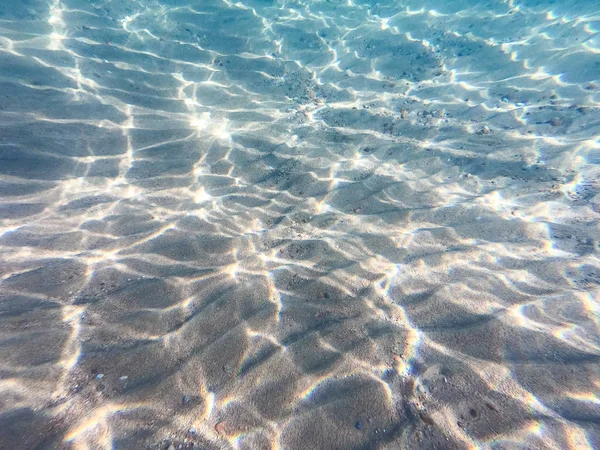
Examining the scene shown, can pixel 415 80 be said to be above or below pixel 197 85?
above

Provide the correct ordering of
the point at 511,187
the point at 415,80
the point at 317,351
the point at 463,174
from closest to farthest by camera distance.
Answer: the point at 317,351 → the point at 511,187 → the point at 463,174 → the point at 415,80

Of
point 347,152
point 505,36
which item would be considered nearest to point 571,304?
point 347,152

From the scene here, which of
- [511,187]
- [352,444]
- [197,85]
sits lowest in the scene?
[352,444]

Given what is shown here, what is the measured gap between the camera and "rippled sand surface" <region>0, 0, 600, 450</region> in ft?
7.30

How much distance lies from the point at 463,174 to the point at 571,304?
2876 millimetres

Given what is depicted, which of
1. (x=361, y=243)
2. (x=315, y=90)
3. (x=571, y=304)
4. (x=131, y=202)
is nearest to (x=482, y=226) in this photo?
(x=571, y=304)

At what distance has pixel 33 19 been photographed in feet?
25.6

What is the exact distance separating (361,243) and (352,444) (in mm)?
2303

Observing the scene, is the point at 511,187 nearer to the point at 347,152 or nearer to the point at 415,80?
the point at 347,152

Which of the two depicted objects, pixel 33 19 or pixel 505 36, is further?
pixel 505 36

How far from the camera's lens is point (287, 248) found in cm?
388

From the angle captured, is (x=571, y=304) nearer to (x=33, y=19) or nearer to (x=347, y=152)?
(x=347, y=152)

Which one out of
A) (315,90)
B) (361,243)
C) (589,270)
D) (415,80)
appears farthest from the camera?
(415,80)

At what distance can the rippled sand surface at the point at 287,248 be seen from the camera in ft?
7.30
